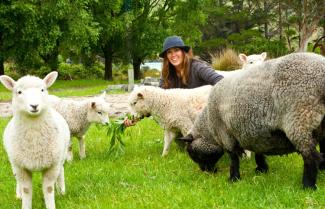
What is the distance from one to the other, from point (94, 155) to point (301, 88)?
434 centimetres

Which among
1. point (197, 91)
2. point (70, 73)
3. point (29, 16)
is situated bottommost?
point (70, 73)

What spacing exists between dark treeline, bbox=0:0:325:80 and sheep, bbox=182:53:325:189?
20200 mm

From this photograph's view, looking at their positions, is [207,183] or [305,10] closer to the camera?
[207,183]

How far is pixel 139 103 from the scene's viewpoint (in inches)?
316

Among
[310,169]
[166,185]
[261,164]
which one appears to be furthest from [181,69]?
[310,169]

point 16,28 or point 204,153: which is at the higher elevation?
point 16,28

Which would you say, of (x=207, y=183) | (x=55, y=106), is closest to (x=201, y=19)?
(x=55, y=106)

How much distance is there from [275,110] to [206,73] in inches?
122

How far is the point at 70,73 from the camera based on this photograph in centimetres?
3750

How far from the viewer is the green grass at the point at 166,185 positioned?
4.94 metres

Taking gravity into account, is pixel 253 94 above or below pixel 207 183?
above

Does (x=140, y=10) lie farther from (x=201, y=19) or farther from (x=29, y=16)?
(x=29, y=16)

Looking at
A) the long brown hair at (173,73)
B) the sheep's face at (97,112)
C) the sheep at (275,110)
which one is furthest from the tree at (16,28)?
the sheep at (275,110)

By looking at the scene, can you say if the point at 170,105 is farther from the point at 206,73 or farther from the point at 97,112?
the point at 97,112
